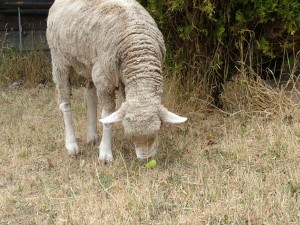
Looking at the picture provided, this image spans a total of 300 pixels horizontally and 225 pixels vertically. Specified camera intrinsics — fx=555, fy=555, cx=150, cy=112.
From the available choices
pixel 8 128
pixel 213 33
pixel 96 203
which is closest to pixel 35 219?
pixel 96 203

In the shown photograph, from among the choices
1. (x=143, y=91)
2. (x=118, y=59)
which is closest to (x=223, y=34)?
(x=118, y=59)

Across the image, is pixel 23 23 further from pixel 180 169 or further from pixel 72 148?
pixel 180 169

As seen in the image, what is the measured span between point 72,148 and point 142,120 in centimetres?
143

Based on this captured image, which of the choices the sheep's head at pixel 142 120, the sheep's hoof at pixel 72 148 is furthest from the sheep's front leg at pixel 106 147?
the sheep's head at pixel 142 120

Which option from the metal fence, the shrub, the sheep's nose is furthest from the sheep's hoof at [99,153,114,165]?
the metal fence

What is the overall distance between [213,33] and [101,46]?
6.37ft

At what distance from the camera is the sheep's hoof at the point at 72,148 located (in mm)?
5863

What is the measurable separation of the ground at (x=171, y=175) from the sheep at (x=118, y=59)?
381 millimetres

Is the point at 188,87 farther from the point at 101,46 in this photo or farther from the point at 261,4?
the point at 101,46

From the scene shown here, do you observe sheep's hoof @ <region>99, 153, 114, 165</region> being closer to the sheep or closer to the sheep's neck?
the sheep

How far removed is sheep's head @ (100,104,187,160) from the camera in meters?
4.75

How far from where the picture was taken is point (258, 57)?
6906 millimetres

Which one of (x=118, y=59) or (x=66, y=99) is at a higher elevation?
(x=118, y=59)

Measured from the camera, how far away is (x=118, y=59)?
16.8ft
